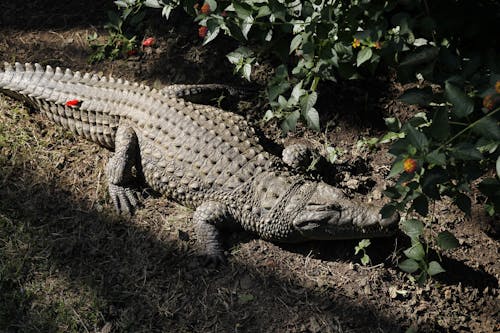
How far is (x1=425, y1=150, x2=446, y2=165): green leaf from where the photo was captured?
88.6 inches

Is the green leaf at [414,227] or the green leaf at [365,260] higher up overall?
the green leaf at [414,227]

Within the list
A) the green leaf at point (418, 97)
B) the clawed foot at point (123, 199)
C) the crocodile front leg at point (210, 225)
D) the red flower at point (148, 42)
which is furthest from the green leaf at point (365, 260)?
the red flower at point (148, 42)

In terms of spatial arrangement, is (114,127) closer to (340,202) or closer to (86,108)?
(86,108)

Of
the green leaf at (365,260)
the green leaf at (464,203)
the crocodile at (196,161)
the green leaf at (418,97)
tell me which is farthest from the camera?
the crocodile at (196,161)

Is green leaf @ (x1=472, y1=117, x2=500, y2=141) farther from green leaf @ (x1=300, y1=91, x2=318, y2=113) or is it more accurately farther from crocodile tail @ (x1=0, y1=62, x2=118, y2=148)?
crocodile tail @ (x1=0, y1=62, x2=118, y2=148)

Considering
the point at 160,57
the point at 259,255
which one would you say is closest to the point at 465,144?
the point at 259,255

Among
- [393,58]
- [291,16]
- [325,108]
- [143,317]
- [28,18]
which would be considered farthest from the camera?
[28,18]

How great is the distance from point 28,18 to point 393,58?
4.13 metres

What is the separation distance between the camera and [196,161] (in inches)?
162

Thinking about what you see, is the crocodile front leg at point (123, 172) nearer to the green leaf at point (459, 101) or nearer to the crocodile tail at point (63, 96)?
the crocodile tail at point (63, 96)

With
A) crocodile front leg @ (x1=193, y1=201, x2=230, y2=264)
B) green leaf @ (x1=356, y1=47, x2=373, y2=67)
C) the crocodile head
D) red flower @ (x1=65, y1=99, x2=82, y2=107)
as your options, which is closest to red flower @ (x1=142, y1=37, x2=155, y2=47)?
red flower @ (x1=65, y1=99, x2=82, y2=107)

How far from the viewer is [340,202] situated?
12.6 ft

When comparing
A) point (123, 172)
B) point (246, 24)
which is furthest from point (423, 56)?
point (123, 172)

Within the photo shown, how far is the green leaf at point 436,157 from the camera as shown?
2.25 m
